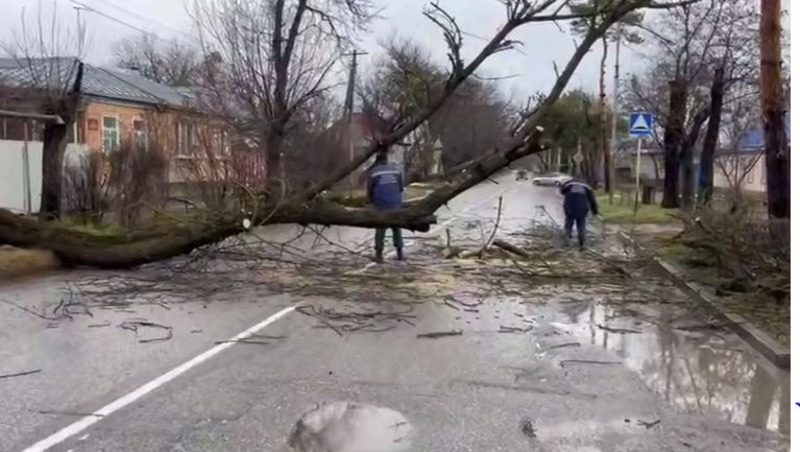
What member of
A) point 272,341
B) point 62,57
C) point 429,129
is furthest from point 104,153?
point 429,129

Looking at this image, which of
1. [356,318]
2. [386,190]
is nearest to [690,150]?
[386,190]

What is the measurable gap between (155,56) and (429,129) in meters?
31.1

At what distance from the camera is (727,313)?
9859mm

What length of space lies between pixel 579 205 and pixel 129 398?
42.0ft

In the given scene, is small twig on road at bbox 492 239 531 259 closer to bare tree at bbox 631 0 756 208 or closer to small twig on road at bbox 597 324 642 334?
small twig on road at bbox 597 324 642 334

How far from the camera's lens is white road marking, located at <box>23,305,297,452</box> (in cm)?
558

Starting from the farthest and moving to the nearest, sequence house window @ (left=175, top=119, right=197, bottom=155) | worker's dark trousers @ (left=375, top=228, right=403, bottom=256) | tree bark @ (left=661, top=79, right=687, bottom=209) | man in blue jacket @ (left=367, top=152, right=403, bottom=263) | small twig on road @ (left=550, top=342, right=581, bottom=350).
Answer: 1. tree bark @ (left=661, top=79, right=687, bottom=209)
2. house window @ (left=175, top=119, right=197, bottom=155)
3. man in blue jacket @ (left=367, top=152, right=403, bottom=263)
4. worker's dark trousers @ (left=375, top=228, right=403, bottom=256)
5. small twig on road @ (left=550, top=342, right=581, bottom=350)

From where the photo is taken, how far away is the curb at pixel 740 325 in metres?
7.91

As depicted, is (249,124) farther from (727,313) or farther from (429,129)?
(429,129)

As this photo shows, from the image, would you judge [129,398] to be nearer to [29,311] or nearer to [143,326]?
[143,326]

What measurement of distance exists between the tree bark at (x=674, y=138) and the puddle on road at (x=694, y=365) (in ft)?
69.2

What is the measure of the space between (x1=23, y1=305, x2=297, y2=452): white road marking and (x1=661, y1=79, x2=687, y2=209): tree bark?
2407cm

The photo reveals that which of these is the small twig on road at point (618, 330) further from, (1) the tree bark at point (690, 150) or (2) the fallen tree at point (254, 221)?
(1) the tree bark at point (690, 150)

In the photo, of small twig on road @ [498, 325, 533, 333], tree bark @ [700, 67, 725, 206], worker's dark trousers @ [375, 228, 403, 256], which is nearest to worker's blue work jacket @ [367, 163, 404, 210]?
worker's dark trousers @ [375, 228, 403, 256]
